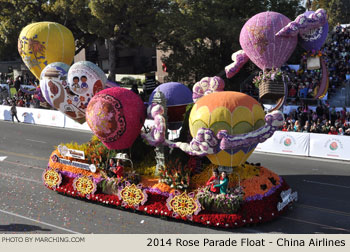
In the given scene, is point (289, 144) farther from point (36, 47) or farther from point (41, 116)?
point (41, 116)

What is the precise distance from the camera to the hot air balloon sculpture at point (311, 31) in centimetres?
2286

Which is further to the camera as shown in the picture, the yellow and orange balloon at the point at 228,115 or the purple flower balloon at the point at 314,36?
the purple flower balloon at the point at 314,36

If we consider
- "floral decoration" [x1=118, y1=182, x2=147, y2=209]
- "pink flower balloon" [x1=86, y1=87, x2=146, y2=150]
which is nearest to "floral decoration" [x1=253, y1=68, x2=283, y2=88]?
"pink flower balloon" [x1=86, y1=87, x2=146, y2=150]

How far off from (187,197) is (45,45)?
8.89m

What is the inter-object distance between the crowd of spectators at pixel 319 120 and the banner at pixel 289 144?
1.38 metres

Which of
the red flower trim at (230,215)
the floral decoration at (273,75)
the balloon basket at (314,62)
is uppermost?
→ the balloon basket at (314,62)

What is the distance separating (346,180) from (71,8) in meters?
26.2

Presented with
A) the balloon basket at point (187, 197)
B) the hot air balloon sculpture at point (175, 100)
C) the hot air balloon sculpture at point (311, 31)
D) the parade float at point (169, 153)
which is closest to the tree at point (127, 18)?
the hot air balloon sculpture at point (311, 31)

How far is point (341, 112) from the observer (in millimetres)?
26938

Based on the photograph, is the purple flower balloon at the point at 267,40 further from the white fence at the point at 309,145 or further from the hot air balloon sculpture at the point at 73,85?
the hot air balloon sculpture at the point at 73,85

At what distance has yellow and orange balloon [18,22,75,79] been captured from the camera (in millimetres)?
19031

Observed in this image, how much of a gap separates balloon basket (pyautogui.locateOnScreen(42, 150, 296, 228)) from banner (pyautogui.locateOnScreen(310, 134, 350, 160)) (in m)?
7.42

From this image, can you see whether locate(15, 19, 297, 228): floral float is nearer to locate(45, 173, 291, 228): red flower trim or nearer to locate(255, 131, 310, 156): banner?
locate(45, 173, 291, 228): red flower trim

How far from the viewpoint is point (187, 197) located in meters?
14.8
